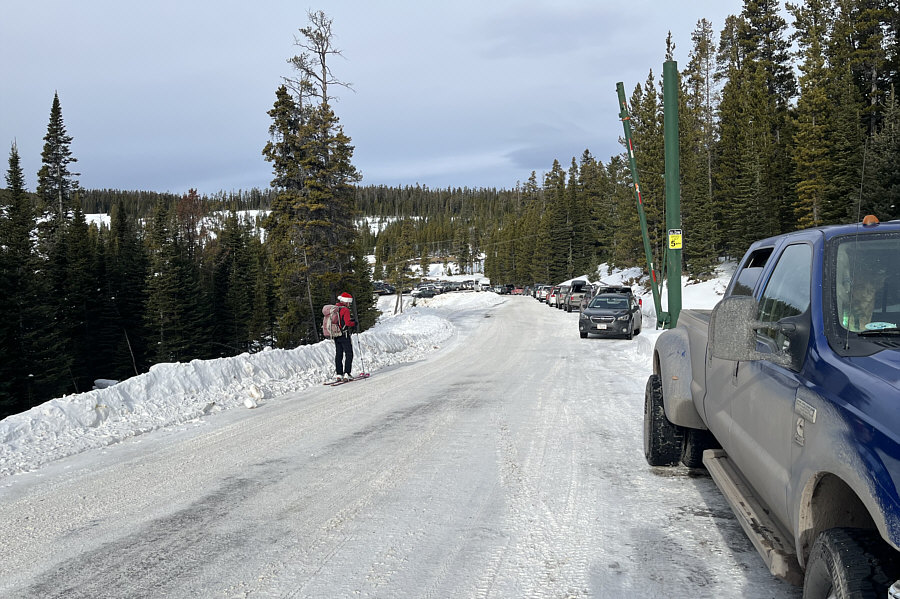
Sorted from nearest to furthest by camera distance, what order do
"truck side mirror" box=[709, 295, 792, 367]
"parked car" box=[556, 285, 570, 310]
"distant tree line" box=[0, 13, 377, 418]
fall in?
"truck side mirror" box=[709, 295, 792, 367]
"distant tree line" box=[0, 13, 377, 418]
"parked car" box=[556, 285, 570, 310]

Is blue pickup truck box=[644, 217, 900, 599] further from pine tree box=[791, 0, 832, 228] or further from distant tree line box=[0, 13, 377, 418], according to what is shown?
pine tree box=[791, 0, 832, 228]

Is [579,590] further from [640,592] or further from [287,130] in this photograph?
[287,130]

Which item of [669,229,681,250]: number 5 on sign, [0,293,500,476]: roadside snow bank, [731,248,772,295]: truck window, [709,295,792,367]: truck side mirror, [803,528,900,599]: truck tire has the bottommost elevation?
Answer: [0,293,500,476]: roadside snow bank

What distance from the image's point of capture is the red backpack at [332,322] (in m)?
13.1

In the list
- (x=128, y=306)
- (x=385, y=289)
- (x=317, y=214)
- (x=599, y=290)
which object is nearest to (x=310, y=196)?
(x=317, y=214)

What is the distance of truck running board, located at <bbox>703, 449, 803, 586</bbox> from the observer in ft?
9.02

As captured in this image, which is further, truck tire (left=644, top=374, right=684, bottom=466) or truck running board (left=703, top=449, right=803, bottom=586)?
truck tire (left=644, top=374, right=684, bottom=466)

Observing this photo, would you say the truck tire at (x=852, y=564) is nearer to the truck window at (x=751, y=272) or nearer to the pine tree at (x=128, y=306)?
the truck window at (x=751, y=272)

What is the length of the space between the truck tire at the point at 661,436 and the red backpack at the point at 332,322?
28.0ft

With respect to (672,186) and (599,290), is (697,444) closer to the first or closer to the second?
(672,186)

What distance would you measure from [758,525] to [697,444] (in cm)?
236

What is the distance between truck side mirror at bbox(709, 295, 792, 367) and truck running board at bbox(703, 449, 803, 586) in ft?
2.94

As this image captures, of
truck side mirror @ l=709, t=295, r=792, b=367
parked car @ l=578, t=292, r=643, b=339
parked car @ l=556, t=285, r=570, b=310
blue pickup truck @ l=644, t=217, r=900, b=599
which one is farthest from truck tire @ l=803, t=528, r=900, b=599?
parked car @ l=556, t=285, r=570, b=310

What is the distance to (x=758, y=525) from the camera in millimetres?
3166
